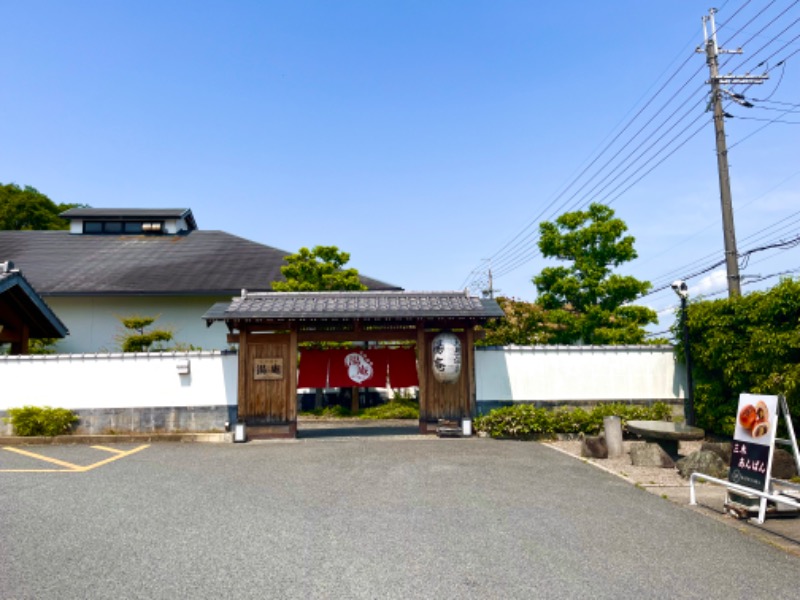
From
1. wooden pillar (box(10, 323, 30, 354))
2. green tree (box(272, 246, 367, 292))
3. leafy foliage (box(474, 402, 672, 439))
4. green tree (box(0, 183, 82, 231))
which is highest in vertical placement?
green tree (box(0, 183, 82, 231))

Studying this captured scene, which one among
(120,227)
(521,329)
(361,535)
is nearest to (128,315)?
(120,227)

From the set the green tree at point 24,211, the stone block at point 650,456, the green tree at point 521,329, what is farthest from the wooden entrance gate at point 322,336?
the green tree at point 24,211

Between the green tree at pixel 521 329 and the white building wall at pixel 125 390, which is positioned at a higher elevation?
the green tree at pixel 521 329

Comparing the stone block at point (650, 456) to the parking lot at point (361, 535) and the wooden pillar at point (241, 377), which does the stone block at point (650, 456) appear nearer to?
the parking lot at point (361, 535)

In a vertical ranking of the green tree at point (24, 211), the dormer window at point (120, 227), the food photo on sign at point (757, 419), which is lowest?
the food photo on sign at point (757, 419)

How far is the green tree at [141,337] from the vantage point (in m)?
17.2

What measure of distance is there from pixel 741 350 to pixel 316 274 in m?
12.7

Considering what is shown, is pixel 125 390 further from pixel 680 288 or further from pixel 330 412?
pixel 680 288

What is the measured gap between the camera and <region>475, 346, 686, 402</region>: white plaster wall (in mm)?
14156

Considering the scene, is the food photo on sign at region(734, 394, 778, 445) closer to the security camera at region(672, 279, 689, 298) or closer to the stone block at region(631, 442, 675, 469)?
the stone block at region(631, 442, 675, 469)

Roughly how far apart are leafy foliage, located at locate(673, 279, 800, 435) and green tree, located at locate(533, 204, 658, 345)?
3214mm

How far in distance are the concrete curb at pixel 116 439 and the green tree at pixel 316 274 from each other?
6.98m

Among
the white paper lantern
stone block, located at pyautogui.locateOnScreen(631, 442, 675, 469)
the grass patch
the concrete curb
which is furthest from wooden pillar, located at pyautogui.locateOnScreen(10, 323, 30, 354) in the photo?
stone block, located at pyautogui.locateOnScreen(631, 442, 675, 469)

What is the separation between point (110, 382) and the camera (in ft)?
44.6
